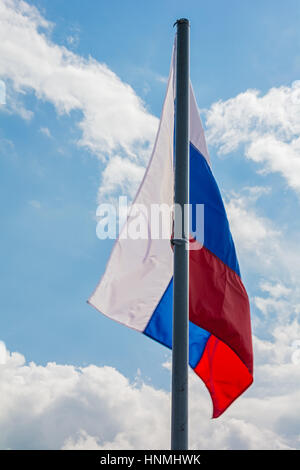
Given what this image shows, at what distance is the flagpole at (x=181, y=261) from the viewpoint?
7.58m

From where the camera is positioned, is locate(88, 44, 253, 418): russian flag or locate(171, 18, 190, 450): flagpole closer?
locate(171, 18, 190, 450): flagpole

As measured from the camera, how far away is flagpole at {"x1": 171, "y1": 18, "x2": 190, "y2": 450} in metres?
7.58

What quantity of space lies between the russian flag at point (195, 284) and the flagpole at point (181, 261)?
41.7 inches

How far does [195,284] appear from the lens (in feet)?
33.0

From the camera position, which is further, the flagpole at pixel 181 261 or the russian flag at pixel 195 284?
the russian flag at pixel 195 284

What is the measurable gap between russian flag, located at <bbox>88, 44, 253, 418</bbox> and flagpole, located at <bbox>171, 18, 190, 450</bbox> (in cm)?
106

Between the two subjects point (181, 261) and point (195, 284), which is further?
point (195, 284)

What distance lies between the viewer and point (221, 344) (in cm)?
1108

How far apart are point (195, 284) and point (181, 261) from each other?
1.77 metres

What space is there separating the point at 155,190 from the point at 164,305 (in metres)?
2.03

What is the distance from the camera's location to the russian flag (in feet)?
32.0
